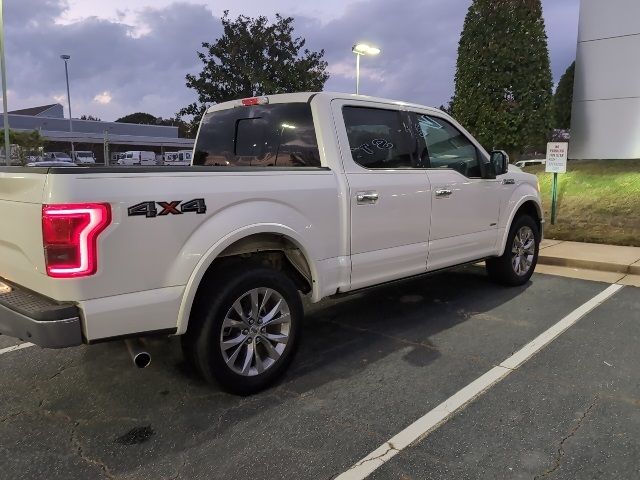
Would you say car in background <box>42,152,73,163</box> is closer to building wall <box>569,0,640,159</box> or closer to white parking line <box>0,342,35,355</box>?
building wall <box>569,0,640,159</box>

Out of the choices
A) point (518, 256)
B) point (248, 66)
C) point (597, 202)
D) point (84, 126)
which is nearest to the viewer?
point (518, 256)

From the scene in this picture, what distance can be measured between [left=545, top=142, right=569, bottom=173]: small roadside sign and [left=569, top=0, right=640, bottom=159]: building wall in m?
3.66

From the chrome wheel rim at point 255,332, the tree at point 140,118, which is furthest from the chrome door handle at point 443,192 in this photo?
the tree at point 140,118

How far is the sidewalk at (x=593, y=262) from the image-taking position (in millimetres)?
6840

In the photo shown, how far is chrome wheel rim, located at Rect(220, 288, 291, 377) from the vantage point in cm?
337

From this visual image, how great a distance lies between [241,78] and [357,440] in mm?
17130

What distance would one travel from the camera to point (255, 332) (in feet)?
11.4

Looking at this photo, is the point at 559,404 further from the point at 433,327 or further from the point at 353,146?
the point at 353,146

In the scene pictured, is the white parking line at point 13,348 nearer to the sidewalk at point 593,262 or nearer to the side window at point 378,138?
the side window at point 378,138

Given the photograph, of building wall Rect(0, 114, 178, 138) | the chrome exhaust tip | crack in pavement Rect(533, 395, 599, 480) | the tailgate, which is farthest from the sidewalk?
building wall Rect(0, 114, 178, 138)

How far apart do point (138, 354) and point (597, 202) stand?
32.6 feet

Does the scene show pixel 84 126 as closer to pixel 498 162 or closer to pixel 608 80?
pixel 608 80

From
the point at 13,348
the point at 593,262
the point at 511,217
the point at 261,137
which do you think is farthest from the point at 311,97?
the point at 593,262

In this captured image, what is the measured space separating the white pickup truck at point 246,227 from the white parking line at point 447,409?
1018mm
